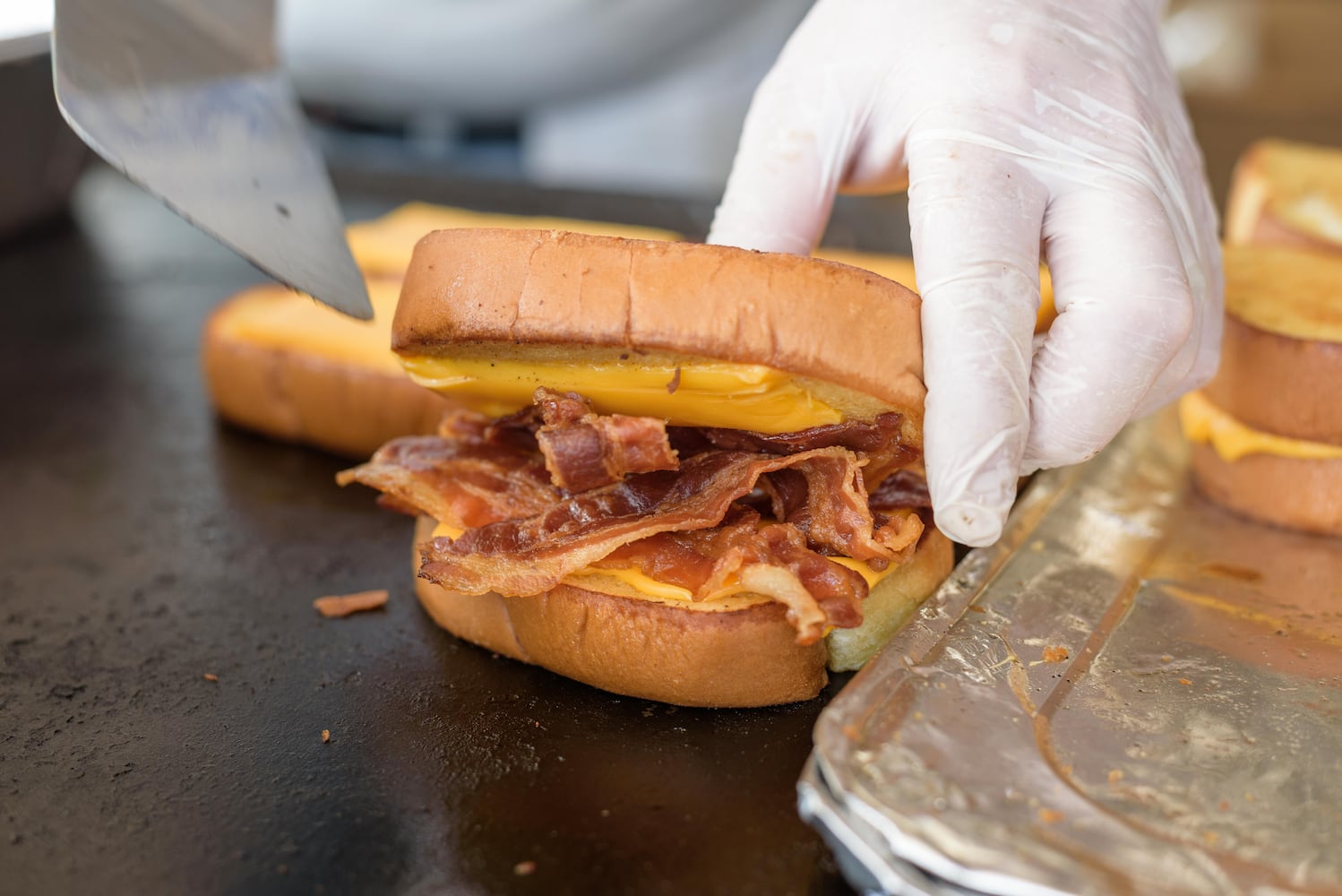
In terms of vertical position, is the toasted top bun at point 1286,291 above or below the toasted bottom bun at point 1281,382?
above

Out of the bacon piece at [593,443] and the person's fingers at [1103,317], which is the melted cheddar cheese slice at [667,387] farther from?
the person's fingers at [1103,317]

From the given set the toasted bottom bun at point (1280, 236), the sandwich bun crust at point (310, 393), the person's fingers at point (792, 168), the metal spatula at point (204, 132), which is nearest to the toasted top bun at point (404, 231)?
the sandwich bun crust at point (310, 393)

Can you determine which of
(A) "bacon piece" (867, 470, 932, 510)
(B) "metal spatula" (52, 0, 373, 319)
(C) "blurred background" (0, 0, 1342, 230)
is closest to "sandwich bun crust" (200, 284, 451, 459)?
(B) "metal spatula" (52, 0, 373, 319)

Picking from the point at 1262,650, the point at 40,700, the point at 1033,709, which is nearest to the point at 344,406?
the point at 40,700

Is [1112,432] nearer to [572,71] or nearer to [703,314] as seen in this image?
[703,314]

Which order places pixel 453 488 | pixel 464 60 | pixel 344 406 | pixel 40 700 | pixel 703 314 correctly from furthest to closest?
pixel 464 60
pixel 344 406
pixel 453 488
pixel 40 700
pixel 703 314

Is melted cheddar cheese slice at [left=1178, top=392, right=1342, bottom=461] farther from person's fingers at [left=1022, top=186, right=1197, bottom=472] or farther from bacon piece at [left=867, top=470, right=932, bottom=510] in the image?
bacon piece at [left=867, top=470, right=932, bottom=510]
